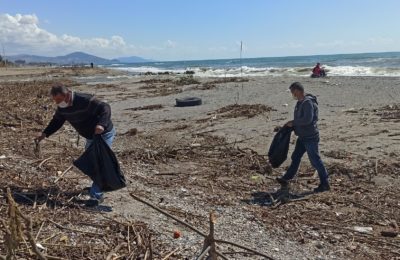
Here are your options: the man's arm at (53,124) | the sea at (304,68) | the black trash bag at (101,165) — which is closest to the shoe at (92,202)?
the black trash bag at (101,165)

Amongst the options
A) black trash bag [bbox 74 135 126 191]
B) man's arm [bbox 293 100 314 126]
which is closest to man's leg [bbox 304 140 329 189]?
man's arm [bbox 293 100 314 126]

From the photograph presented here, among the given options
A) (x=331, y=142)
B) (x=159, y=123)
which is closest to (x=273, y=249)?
(x=331, y=142)

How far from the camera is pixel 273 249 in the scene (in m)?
5.03

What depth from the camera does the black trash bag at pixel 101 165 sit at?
585 centimetres

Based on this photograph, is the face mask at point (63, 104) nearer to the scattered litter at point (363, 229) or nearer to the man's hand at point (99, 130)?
the man's hand at point (99, 130)

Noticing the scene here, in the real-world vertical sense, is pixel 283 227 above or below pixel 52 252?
below

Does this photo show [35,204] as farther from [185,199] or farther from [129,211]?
[185,199]

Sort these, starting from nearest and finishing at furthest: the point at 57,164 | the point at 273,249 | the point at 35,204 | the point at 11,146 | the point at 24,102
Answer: the point at 273,249 → the point at 35,204 → the point at 57,164 → the point at 11,146 → the point at 24,102

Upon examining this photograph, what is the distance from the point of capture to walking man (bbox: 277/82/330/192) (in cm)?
697

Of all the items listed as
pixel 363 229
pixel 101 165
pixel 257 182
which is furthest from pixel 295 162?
pixel 101 165

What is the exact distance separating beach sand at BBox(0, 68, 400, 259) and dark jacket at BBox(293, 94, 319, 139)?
93cm

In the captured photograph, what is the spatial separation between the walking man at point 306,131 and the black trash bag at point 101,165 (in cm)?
282

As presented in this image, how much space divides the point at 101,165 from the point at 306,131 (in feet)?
10.4

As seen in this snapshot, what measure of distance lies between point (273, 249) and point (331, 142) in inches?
227
